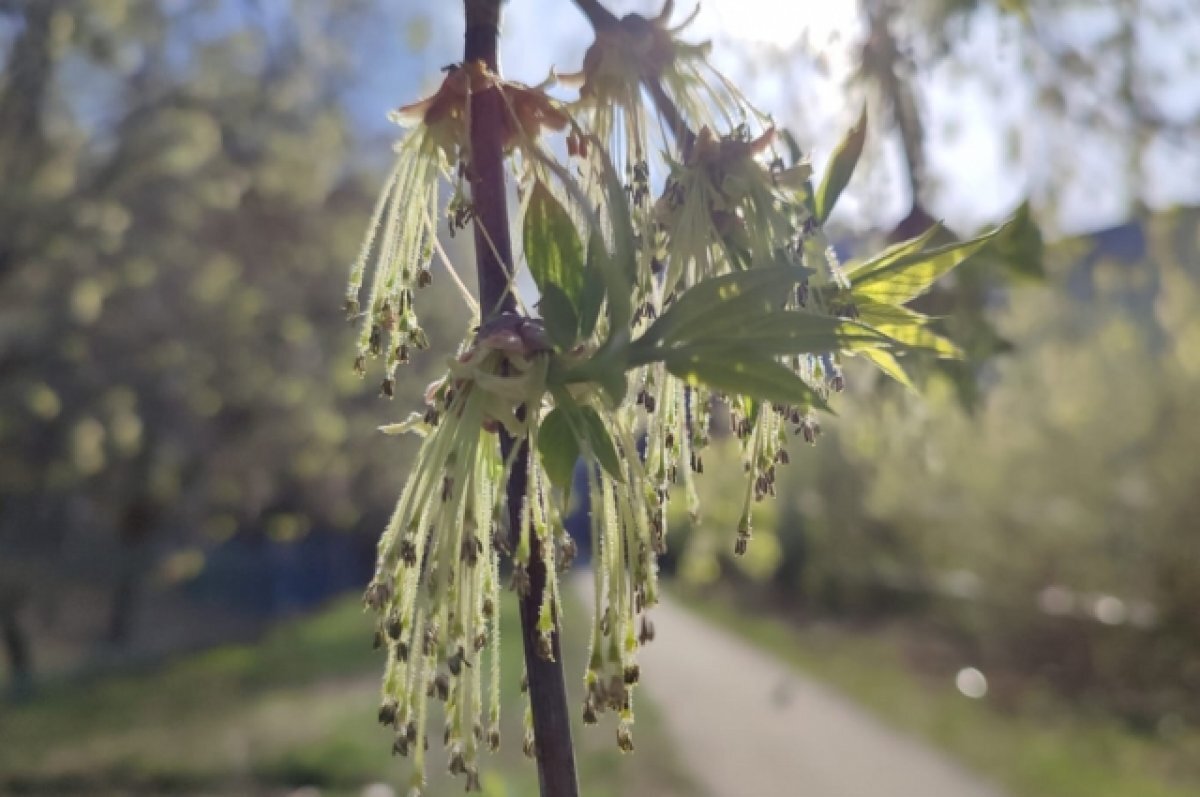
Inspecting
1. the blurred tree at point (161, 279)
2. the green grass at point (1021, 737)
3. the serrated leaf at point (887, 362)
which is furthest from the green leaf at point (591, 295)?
the green grass at point (1021, 737)

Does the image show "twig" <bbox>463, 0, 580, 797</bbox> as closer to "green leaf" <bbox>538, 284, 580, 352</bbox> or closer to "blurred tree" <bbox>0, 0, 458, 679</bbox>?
"green leaf" <bbox>538, 284, 580, 352</bbox>

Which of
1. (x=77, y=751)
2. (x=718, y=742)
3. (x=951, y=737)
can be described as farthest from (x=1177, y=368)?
(x=77, y=751)

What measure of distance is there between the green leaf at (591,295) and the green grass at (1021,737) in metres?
5.38

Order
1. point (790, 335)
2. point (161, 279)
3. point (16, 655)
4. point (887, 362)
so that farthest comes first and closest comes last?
point (16, 655), point (161, 279), point (887, 362), point (790, 335)

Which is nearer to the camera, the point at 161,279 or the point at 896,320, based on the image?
the point at 896,320

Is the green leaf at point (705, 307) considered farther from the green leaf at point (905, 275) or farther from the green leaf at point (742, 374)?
the green leaf at point (905, 275)

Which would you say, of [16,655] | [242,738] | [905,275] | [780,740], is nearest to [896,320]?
[905,275]

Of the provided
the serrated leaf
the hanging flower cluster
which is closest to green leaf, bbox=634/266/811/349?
the hanging flower cluster

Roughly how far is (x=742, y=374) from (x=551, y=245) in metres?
0.14

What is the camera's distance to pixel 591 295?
1.63ft

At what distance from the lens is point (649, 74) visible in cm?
62

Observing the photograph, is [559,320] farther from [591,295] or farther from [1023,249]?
[1023,249]

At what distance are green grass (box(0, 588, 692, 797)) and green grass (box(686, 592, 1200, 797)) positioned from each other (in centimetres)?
176

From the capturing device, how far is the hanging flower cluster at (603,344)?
478mm
